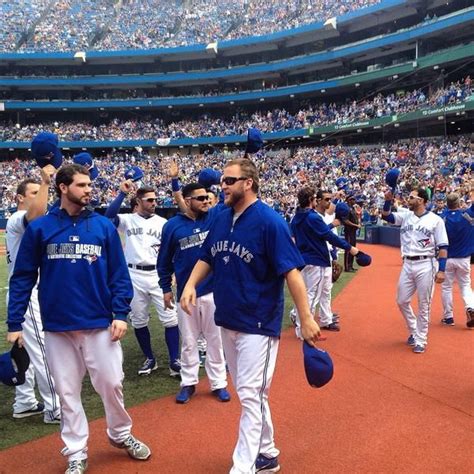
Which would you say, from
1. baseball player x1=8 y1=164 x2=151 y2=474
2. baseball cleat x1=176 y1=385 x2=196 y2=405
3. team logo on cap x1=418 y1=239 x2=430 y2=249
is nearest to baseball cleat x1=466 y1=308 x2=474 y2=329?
team logo on cap x1=418 y1=239 x2=430 y2=249

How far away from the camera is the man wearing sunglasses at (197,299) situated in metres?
4.93

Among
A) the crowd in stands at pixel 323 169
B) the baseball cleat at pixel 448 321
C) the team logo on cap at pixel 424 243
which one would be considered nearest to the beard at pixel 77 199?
the team logo on cap at pixel 424 243

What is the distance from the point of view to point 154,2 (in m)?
58.0

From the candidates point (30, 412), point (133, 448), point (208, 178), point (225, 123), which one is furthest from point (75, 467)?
point (225, 123)

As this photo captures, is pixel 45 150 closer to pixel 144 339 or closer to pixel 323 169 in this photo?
pixel 144 339

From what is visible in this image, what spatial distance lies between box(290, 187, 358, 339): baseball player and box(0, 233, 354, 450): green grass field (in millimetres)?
2092

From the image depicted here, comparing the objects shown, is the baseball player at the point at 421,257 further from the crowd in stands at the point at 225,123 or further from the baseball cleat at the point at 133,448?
the crowd in stands at the point at 225,123

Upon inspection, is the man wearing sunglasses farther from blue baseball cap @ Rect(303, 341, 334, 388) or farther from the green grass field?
blue baseball cap @ Rect(303, 341, 334, 388)

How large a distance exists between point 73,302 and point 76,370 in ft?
1.69

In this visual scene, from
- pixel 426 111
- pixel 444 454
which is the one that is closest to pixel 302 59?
pixel 426 111

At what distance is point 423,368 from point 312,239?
2.32 metres

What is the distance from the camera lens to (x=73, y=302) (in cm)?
341

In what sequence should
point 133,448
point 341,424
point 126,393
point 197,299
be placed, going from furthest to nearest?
1. point 126,393
2. point 197,299
3. point 341,424
4. point 133,448

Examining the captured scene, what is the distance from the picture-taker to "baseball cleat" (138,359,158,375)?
5746 millimetres
